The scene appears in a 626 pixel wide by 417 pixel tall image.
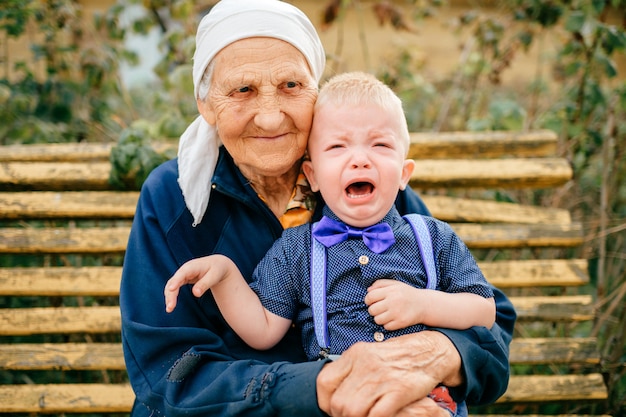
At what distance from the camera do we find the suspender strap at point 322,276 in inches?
72.0

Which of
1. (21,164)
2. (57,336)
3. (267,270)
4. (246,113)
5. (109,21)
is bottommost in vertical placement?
(57,336)

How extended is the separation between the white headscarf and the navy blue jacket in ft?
0.19

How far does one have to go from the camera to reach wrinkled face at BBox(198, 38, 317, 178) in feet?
6.16

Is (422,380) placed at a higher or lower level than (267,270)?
lower

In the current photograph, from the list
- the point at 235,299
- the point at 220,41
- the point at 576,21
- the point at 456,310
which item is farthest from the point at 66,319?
the point at 576,21

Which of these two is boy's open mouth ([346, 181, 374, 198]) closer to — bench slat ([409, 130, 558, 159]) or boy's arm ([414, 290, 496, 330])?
boy's arm ([414, 290, 496, 330])

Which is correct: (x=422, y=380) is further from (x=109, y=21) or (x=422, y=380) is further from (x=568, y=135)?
(x=109, y=21)

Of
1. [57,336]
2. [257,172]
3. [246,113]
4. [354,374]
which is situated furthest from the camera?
[57,336]

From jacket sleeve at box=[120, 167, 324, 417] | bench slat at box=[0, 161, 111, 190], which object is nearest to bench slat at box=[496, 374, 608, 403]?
jacket sleeve at box=[120, 167, 324, 417]

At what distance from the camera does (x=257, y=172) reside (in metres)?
2.04

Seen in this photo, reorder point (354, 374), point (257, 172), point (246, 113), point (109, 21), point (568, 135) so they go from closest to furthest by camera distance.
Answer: point (354, 374), point (246, 113), point (257, 172), point (568, 135), point (109, 21)

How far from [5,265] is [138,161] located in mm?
1469

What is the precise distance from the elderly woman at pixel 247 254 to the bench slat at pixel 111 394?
1.98 ft

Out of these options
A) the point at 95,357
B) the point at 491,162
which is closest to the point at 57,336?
the point at 95,357
